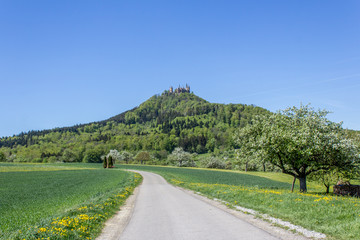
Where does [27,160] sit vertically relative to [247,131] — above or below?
below

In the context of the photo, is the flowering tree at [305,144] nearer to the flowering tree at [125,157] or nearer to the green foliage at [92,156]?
the flowering tree at [125,157]

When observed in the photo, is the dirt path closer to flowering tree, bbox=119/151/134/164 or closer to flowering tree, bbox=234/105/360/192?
flowering tree, bbox=234/105/360/192

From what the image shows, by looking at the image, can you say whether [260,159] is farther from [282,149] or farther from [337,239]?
[337,239]

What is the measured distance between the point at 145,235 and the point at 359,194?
85.1 ft

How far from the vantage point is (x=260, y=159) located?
96.0ft

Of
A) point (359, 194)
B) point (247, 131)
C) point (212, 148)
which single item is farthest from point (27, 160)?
point (359, 194)

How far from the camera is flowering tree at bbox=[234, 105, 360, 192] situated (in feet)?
83.4

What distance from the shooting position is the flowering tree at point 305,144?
25422 mm

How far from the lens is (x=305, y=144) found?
25.5 m

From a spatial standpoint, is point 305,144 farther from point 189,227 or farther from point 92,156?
point 92,156

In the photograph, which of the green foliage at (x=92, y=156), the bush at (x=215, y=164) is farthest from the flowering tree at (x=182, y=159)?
the green foliage at (x=92, y=156)

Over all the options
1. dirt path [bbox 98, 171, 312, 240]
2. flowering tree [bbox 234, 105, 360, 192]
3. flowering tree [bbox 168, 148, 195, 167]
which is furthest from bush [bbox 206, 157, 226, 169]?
dirt path [bbox 98, 171, 312, 240]

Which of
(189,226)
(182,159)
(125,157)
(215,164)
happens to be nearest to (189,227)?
(189,226)

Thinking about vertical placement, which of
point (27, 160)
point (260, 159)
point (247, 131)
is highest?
point (247, 131)
